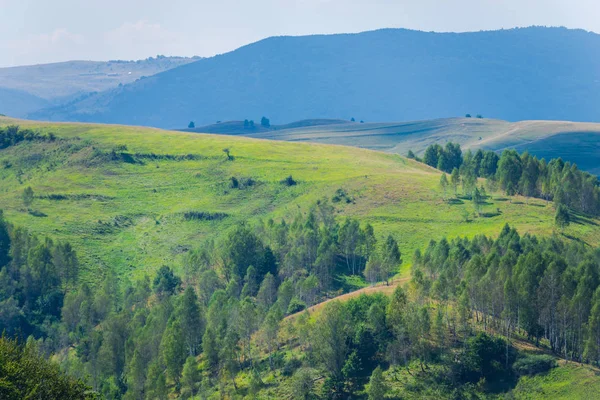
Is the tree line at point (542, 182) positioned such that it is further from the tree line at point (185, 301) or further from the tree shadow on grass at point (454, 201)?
the tree line at point (185, 301)

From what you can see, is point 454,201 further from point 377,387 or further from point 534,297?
point 377,387

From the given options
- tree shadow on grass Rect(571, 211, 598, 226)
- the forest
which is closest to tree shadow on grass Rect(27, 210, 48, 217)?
the forest

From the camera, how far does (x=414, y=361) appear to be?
90.2 m

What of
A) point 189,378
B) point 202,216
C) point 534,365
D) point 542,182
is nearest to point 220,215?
point 202,216

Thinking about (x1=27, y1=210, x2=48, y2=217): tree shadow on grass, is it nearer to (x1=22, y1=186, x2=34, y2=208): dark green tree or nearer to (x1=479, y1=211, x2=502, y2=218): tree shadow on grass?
(x1=22, y1=186, x2=34, y2=208): dark green tree

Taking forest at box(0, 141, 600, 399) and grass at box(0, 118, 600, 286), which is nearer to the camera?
forest at box(0, 141, 600, 399)

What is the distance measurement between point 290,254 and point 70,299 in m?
44.0

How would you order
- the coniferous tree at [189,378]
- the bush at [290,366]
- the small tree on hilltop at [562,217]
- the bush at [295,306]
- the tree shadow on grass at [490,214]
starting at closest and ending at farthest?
the bush at [290,366] → the coniferous tree at [189,378] → the bush at [295,306] → the small tree on hilltop at [562,217] → the tree shadow on grass at [490,214]

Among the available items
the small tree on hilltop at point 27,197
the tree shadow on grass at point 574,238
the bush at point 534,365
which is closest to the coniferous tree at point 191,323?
the bush at point 534,365

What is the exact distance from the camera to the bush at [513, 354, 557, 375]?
276ft

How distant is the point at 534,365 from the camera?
8438 cm

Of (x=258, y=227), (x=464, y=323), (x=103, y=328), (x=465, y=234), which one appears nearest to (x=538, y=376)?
(x=464, y=323)

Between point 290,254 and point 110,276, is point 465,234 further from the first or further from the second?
point 110,276

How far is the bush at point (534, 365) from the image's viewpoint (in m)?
84.2
